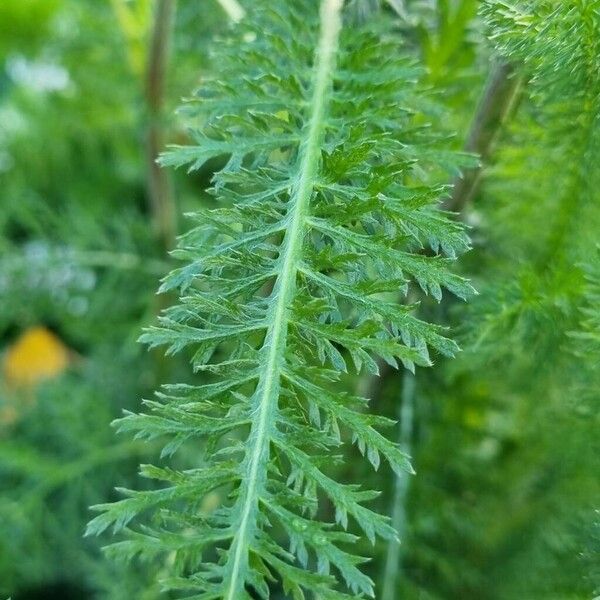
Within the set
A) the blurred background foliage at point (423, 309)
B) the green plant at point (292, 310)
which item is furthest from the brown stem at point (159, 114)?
the green plant at point (292, 310)

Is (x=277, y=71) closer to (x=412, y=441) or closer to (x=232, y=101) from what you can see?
(x=232, y=101)

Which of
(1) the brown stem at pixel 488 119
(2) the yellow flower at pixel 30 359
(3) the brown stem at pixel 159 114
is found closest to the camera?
(1) the brown stem at pixel 488 119

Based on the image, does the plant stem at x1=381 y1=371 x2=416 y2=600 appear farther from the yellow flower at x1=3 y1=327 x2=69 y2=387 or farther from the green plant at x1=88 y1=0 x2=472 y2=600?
the yellow flower at x1=3 y1=327 x2=69 y2=387

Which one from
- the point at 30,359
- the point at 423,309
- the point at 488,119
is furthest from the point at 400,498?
the point at 30,359

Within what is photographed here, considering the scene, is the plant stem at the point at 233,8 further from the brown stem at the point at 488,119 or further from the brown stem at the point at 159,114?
the brown stem at the point at 488,119

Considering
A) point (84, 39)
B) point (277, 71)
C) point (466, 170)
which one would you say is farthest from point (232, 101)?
point (84, 39)

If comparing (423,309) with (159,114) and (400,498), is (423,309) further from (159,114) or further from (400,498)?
(159,114)
